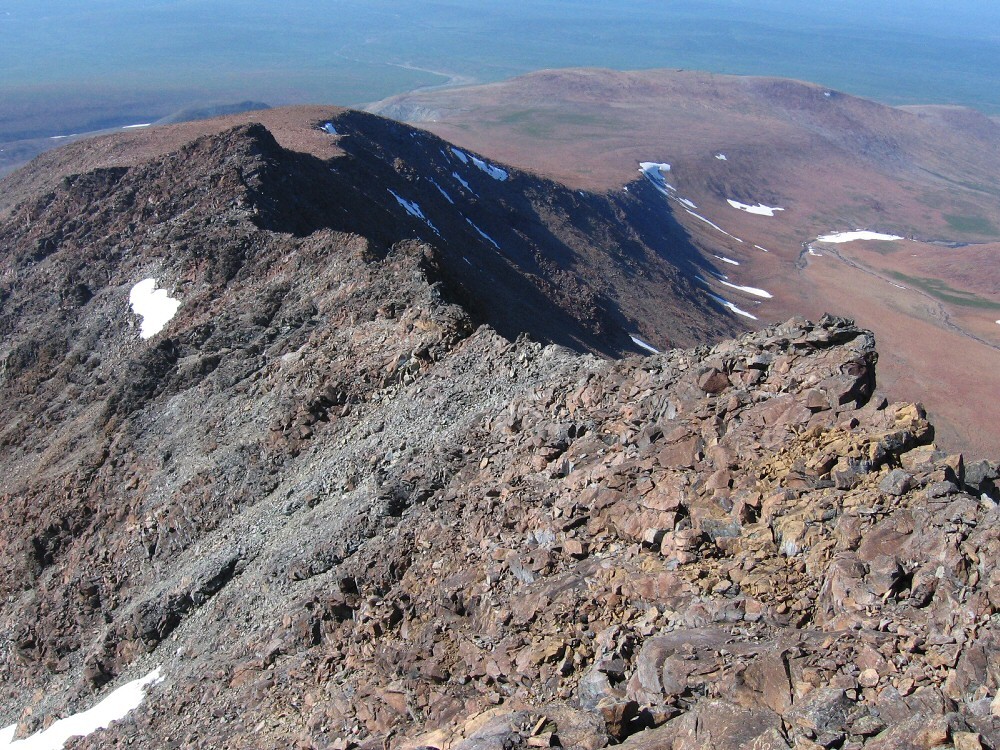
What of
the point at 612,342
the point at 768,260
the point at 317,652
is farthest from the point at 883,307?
the point at 317,652

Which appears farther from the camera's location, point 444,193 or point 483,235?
point 444,193

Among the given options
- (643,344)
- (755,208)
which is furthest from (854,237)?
(643,344)

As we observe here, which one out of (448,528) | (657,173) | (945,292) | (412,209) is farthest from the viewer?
(657,173)

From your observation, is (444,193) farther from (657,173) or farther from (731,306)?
(657,173)

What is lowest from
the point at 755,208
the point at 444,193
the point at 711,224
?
the point at 711,224

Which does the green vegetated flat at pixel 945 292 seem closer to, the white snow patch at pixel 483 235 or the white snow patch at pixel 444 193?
the white snow patch at pixel 483 235

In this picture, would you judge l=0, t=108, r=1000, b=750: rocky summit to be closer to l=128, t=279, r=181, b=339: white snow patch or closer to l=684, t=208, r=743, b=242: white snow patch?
l=128, t=279, r=181, b=339: white snow patch
